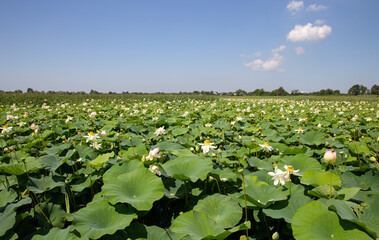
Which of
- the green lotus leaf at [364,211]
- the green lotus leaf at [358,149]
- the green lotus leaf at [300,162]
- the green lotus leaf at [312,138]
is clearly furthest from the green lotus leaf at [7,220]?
the green lotus leaf at [312,138]

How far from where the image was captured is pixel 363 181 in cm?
130

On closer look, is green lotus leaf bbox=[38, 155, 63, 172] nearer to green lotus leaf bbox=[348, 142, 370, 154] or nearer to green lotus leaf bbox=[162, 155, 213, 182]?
green lotus leaf bbox=[162, 155, 213, 182]

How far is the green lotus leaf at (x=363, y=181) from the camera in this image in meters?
1.26

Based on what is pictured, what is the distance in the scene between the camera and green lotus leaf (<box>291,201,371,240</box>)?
77cm

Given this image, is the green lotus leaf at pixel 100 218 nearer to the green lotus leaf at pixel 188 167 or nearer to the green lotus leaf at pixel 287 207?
the green lotus leaf at pixel 188 167

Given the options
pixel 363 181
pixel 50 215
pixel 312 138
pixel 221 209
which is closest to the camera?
pixel 221 209

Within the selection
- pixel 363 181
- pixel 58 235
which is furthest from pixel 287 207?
pixel 58 235

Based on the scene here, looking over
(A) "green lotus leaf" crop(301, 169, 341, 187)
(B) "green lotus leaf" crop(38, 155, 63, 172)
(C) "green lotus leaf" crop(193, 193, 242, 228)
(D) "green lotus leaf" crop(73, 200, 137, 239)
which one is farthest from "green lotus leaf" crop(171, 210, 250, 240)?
(B) "green lotus leaf" crop(38, 155, 63, 172)

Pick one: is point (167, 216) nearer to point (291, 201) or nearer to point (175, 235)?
point (175, 235)

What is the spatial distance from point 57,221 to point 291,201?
1.36 metres

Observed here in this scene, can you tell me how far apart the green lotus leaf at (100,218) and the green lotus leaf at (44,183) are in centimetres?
50

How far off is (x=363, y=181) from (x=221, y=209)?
1025 millimetres

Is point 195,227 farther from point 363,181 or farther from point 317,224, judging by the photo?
point 363,181

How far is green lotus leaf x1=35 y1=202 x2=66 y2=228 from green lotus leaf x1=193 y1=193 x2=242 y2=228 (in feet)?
2.72
